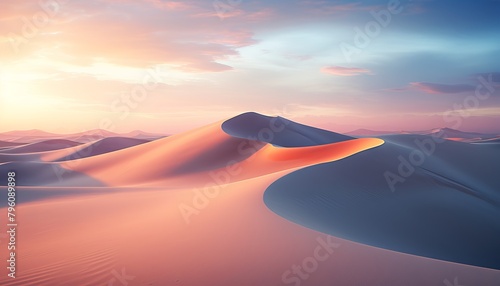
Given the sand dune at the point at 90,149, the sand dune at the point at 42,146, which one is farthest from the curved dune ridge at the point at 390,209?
the sand dune at the point at 42,146

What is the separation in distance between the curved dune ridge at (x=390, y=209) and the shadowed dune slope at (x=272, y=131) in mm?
13917

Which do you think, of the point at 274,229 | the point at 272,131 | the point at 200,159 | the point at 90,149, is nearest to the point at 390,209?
the point at 274,229

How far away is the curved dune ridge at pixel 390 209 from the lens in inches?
311

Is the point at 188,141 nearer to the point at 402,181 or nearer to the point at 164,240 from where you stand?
the point at 402,181

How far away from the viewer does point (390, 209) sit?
9695 millimetres

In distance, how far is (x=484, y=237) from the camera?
365 inches

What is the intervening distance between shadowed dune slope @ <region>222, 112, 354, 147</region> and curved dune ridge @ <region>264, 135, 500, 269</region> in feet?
45.7

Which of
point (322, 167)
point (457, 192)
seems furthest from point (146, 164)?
point (457, 192)

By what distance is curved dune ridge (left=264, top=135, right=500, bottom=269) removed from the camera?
7.90 meters

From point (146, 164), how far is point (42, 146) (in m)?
45.3

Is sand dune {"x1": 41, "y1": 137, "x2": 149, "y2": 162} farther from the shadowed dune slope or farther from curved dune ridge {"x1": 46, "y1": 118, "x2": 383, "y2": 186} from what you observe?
the shadowed dune slope

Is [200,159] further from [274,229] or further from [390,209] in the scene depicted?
[274,229]

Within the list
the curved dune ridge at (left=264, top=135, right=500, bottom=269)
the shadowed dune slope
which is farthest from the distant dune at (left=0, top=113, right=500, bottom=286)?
the shadowed dune slope

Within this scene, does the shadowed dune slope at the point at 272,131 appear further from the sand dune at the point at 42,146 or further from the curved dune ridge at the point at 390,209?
the sand dune at the point at 42,146
